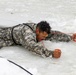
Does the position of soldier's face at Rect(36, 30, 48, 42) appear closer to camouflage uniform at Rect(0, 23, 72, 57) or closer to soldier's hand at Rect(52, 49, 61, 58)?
camouflage uniform at Rect(0, 23, 72, 57)

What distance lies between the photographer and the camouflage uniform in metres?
3.62

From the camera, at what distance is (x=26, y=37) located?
374 centimetres

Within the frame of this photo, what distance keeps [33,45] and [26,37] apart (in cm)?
16

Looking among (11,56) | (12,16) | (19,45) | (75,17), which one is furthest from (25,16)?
(11,56)

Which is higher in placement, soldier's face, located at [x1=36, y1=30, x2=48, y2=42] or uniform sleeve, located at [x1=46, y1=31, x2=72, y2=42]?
soldier's face, located at [x1=36, y1=30, x2=48, y2=42]

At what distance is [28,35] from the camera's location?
3.74 metres

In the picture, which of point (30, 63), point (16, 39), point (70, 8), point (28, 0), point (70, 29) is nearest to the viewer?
point (30, 63)

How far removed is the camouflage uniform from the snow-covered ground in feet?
0.24

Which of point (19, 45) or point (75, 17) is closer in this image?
point (19, 45)

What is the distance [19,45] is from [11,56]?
33 centimetres

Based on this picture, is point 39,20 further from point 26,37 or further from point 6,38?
point 26,37

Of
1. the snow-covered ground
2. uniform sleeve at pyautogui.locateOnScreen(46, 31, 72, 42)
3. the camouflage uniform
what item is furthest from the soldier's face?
uniform sleeve at pyautogui.locateOnScreen(46, 31, 72, 42)

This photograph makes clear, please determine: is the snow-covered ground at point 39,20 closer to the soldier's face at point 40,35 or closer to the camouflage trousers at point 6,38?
the camouflage trousers at point 6,38

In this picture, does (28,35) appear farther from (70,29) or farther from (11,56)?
(70,29)
